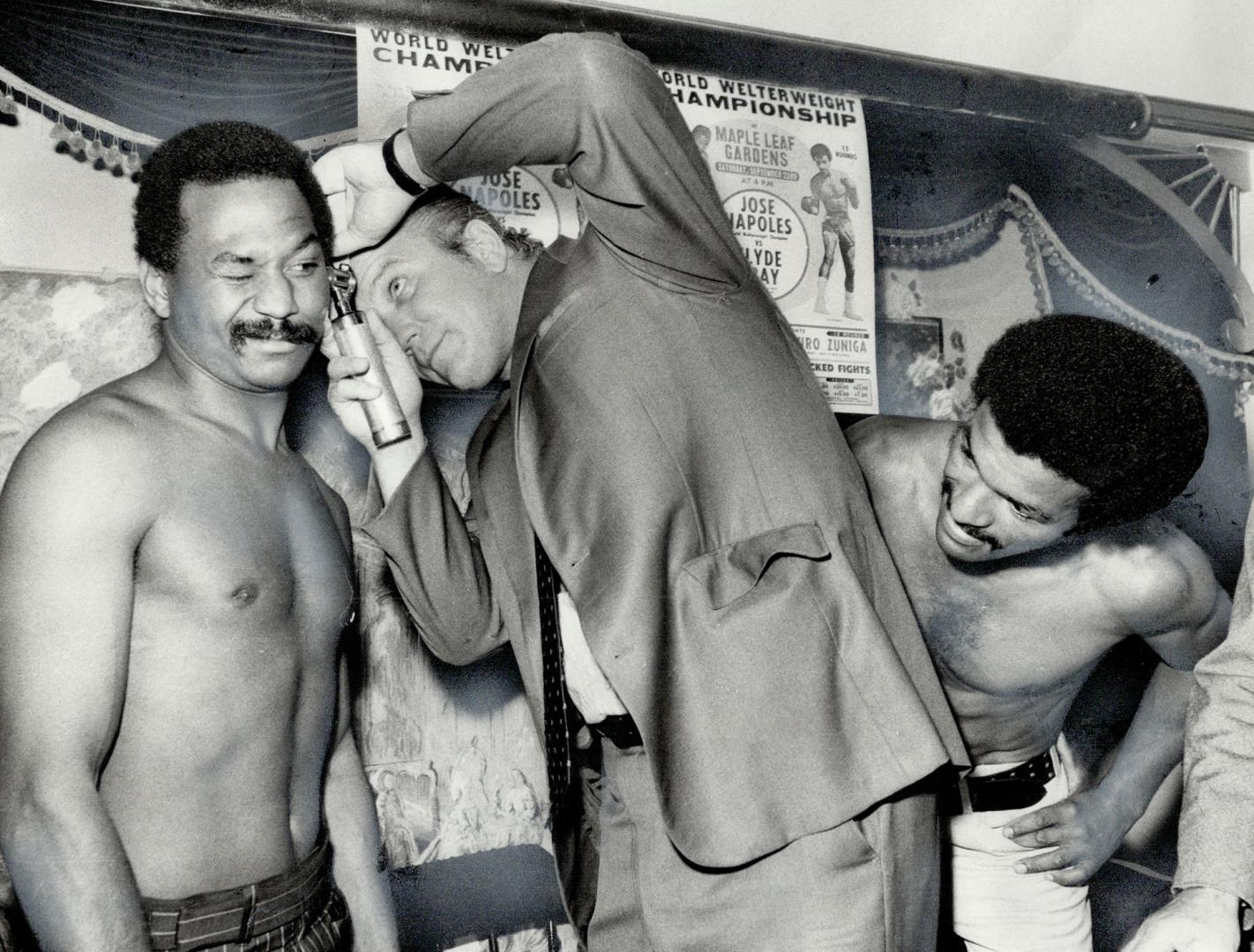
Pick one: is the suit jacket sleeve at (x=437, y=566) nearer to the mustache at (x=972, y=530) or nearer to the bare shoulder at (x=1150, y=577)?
the mustache at (x=972, y=530)

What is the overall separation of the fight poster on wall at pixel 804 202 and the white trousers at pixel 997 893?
77cm

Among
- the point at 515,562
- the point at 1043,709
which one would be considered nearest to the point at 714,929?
the point at 515,562

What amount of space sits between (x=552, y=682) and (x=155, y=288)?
2.38ft

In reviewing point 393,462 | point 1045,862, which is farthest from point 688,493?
point 1045,862

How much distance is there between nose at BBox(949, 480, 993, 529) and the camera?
5.30 ft

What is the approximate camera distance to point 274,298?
145 centimetres

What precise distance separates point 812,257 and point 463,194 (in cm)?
66

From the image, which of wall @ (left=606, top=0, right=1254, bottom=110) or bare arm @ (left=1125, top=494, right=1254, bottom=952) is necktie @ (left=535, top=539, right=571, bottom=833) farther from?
wall @ (left=606, top=0, right=1254, bottom=110)

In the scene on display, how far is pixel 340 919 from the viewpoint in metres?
1.46

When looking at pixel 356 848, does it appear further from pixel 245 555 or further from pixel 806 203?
pixel 806 203

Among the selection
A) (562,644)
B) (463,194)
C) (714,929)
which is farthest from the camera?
(463,194)

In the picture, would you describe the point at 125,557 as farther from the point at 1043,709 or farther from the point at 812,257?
the point at 1043,709

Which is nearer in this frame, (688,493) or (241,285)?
(688,493)

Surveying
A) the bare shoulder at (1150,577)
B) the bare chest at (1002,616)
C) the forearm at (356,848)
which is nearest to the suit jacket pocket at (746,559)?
the forearm at (356,848)
